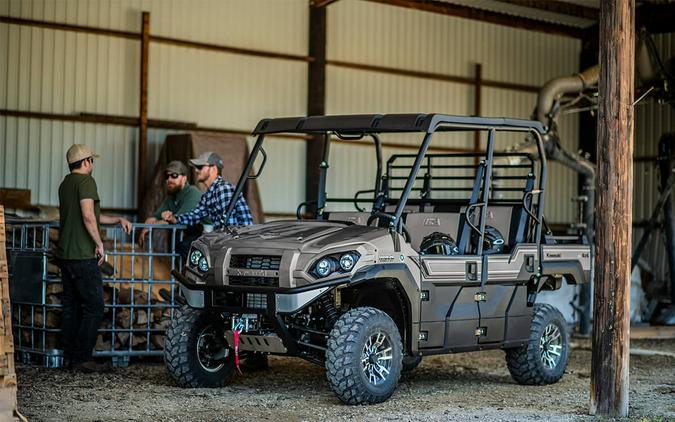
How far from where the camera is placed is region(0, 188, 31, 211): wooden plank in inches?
609

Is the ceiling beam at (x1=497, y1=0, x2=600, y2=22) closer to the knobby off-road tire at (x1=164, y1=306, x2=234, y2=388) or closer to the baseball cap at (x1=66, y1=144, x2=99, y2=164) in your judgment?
the baseball cap at (x1=66, y1=144, x2=99, y2=164)

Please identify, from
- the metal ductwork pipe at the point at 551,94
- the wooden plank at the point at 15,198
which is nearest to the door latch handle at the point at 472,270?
the wooden plank at the point at 15,198

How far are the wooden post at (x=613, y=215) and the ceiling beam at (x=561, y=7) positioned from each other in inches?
418

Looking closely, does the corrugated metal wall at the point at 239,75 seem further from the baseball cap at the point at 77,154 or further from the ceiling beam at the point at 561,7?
the baseball cap at the point at 77,154

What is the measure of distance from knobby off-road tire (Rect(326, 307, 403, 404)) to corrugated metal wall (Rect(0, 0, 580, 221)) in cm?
926

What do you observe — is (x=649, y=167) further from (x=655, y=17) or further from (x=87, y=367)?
(x=87, y=367)

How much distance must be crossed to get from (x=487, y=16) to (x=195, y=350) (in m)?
13.0

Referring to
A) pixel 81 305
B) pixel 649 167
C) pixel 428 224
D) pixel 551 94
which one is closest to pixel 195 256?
pixel 81 305

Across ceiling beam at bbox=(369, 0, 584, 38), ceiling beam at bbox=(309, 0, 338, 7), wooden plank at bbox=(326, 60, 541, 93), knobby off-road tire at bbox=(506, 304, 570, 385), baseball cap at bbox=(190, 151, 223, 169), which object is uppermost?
ceiling beam at bbox=(369, 0, 584, 38)

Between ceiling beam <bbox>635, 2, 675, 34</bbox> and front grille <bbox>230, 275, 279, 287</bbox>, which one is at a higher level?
ceiling beam <bbox>635, 2, 675, 34</bbox>

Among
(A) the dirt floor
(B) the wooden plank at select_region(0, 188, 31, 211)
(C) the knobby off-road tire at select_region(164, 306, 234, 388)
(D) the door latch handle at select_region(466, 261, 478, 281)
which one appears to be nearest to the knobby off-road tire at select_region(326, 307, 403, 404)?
(A) the dirt floor

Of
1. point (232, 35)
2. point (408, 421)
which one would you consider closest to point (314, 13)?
point (232, 35)

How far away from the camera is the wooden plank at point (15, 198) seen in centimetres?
1547

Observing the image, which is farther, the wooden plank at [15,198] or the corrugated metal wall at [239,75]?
the corrugated metal wall at [239,75]
